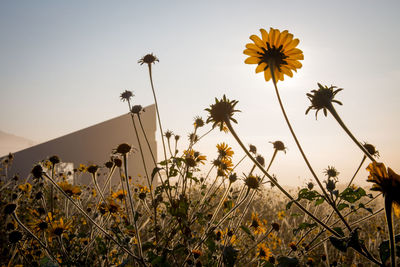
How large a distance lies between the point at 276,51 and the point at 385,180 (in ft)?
3.33

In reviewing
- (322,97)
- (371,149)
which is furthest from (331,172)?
(322,97)

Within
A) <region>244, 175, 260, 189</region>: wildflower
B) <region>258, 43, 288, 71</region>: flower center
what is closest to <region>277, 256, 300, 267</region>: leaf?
<region>244, 175, 260, 189</region>: wildflower

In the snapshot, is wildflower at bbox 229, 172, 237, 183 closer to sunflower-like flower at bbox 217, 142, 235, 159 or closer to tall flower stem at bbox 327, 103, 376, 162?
sunflower-like flower at bbox 217, 142, 235, 159

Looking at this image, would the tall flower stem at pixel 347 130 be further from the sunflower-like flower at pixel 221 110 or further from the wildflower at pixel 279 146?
the wildflower at pixel 279 146

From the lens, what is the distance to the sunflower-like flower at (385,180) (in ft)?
2.97

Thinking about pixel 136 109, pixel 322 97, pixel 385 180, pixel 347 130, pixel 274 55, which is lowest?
pixel 385 180

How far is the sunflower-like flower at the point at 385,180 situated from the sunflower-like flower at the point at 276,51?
0.88m

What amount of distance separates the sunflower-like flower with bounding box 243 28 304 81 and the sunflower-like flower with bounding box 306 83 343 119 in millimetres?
256

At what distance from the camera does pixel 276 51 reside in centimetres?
157

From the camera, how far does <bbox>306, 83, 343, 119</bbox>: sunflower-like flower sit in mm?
1379

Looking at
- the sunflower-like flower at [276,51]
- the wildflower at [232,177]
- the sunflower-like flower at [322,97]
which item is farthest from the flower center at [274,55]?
the wildflower at [232,177]

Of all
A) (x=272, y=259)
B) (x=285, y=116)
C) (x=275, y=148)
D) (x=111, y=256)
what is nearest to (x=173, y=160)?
(x=275, y=148)

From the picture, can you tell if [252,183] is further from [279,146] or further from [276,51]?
[276,51]

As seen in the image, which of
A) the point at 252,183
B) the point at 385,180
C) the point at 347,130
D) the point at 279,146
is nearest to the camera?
the point at 385,180
